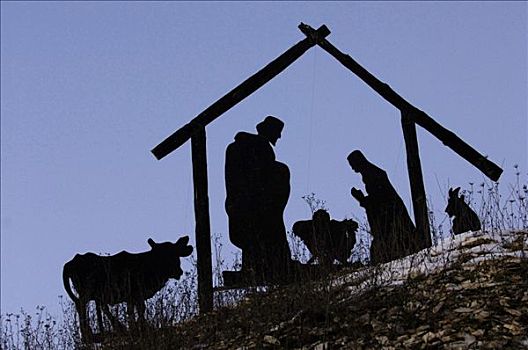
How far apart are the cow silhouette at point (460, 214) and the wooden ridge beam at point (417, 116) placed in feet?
2.80

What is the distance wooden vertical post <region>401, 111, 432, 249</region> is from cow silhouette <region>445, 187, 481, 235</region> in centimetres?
36

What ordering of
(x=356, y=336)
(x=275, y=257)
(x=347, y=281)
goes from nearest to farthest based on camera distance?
(x=356, y=336) < (x=347, y=281) < (x=275, y=257)

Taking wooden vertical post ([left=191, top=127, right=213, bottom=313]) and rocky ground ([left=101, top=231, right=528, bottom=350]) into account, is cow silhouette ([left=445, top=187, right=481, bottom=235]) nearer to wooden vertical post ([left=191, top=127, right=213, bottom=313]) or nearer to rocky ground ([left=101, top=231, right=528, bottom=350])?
rocky ground ([left=101, top=231, right=528, bottom=350])

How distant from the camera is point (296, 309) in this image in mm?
12266

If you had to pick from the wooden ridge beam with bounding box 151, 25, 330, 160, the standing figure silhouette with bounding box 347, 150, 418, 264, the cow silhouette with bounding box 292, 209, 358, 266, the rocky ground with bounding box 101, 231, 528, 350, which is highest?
the wooden ridge beam with bounding box 151, 25, 330, 160

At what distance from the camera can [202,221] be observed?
1454 cm

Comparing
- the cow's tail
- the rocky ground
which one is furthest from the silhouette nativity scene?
the rocky ground

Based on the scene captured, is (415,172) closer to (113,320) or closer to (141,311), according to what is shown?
(141,311)

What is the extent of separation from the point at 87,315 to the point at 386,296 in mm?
3872

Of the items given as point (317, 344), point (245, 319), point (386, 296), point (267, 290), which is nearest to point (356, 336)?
point (317, 344)

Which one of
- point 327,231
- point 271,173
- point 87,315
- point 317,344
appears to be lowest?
point 317,344

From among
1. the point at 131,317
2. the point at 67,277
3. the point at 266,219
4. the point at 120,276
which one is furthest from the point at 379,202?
the point at 67,277

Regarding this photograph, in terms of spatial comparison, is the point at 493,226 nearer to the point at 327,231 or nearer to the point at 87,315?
the point at 327,231

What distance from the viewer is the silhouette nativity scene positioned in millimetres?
13969
